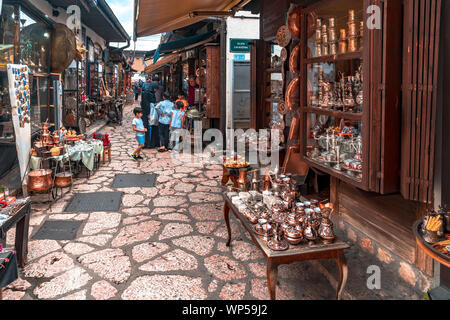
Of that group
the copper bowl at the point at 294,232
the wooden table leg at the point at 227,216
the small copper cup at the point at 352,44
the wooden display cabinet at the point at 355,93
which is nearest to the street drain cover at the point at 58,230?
the wooden table leg at the point at 227,216

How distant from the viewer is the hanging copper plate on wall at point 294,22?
15.5 feet

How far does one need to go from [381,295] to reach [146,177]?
6.57m

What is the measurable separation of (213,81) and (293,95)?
7.32m

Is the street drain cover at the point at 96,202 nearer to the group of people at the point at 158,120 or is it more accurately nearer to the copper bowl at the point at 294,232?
the group of people at the point at 158,120

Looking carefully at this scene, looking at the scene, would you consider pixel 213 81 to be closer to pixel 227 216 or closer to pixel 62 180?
pixel 62 180

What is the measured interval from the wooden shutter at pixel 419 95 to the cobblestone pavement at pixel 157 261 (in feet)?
4.34

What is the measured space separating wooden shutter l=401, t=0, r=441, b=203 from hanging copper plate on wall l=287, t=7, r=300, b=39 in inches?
77.4

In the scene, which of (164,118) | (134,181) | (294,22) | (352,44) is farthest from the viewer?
(164,118)

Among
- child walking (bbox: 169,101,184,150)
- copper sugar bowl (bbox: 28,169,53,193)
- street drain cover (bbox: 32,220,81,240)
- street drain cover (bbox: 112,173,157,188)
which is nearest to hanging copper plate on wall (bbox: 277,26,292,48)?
street drain cover (bbox: 32,220,81,240)

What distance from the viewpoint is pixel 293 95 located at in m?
4.80

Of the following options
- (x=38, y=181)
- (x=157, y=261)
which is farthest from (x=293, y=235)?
(x=38, y=181)

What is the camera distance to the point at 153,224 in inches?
230

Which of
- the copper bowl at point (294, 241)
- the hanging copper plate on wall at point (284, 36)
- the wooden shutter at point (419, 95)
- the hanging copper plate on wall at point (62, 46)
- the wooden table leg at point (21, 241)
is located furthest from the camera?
the hanging copper plate on wall at point (62, 46)

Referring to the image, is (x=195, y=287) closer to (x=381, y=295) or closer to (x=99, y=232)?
(x=381, y=295)
